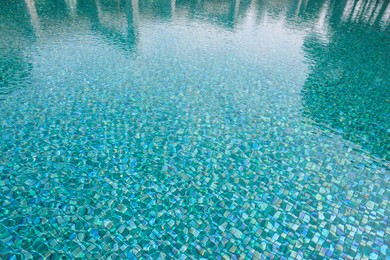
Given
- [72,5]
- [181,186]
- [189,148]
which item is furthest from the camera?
[72,5]

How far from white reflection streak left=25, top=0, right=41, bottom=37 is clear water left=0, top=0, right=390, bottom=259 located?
13.9 inches

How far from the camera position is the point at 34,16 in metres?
13.1

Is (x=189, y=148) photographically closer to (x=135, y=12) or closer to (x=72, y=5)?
(x=135, y=12)

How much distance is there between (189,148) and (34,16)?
13262 millimetres

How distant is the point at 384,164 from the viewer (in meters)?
5.14

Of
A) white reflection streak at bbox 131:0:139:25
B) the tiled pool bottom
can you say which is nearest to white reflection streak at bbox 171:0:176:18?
white reflection streak at bbox 131:0:139:25

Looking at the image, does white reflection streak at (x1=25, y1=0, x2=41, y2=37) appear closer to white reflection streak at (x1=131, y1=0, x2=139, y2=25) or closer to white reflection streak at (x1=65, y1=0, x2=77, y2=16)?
white reflection streak at (x1=65, y1=0, x2=77, y2=16)

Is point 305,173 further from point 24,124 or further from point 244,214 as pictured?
point 24,124

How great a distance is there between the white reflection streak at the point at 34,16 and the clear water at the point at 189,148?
0.35 m

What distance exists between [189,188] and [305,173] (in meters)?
2.35

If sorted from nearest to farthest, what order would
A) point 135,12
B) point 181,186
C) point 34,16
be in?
point 181,186 → point 34,16 → point 135,12

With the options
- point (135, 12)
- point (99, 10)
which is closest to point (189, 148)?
point (135, 12)

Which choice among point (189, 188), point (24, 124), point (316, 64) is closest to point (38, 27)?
point (24, 124)

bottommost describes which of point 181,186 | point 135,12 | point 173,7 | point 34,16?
A: point 181,186
